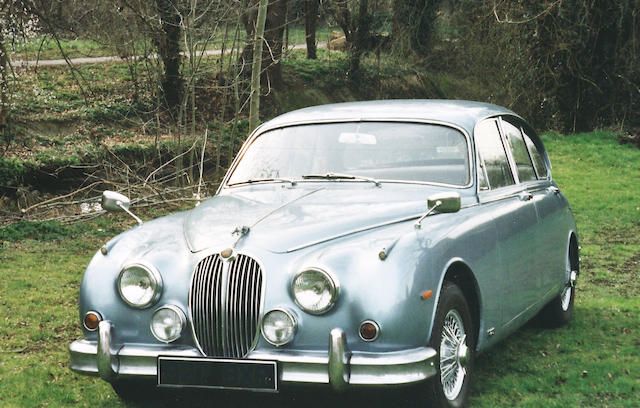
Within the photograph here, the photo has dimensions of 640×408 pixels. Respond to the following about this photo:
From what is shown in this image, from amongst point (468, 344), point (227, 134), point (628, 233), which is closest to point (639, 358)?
point (468, 344)

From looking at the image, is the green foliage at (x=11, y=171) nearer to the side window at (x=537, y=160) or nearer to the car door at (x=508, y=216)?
the side window at (x=537, y=160)

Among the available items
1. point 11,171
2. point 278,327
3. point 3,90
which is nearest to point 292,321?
point 278,327

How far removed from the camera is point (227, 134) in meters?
19.1

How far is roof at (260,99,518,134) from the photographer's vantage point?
20.1 ft

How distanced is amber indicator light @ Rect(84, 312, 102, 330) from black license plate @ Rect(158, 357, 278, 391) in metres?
0.49

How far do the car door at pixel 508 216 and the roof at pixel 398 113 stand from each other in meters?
0.12

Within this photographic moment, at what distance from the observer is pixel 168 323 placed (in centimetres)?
465

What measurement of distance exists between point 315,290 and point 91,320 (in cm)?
129

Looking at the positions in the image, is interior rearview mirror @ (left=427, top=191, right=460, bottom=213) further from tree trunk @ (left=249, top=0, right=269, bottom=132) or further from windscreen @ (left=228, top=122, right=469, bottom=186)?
tree trunk @ (left=249, top=0, right=269, bottom=132)

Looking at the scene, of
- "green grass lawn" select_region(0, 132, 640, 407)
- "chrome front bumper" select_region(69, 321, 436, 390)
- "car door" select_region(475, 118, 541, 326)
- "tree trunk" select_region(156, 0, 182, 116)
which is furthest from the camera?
"tree trunk" select_region(156, 0, 182, 116)

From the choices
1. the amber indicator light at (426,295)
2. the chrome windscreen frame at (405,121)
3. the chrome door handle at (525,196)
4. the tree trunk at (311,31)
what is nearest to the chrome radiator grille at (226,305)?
the amber indicator light at (426,295)

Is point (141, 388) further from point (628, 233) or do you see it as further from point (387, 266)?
point (628, 233)

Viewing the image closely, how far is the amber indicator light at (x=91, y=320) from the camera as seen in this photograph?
15.9ft

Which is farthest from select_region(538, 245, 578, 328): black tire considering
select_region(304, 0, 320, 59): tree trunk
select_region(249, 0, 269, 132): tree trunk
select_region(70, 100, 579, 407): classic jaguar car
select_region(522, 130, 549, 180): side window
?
select_region(304, 0, 320, 59): tree trunk
